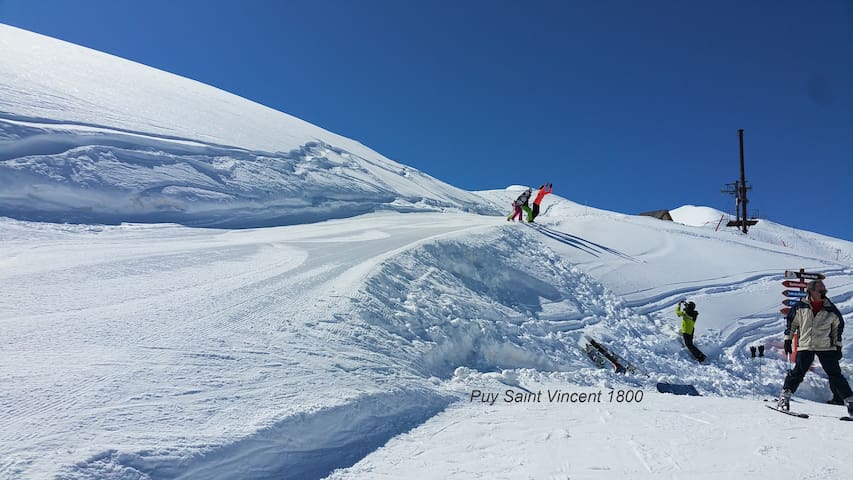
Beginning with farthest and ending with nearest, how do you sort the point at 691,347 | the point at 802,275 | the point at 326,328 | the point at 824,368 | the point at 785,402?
the point at 802,275 < the point at 691,347 < the point at 326,328 < the point at 824,368 < the point at 785,402

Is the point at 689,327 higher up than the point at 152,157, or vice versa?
the point at 152,157

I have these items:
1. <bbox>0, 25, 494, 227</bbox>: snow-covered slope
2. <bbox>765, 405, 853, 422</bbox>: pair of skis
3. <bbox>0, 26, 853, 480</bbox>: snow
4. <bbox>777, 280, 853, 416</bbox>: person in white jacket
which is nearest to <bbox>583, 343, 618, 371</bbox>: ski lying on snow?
<bbox>0, 26, 853, 480</bbox>: snow

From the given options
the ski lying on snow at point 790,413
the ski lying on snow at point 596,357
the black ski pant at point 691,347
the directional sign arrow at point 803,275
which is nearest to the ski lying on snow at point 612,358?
the ski lying on snow at point 596,357

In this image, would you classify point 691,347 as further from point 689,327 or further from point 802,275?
point 802,275

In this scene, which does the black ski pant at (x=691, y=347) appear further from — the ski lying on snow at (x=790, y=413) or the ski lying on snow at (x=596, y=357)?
the ski lying on snow at (x=790, y=413)

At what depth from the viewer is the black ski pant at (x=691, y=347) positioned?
32.5 ft

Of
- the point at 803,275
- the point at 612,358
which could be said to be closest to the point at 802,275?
the point at 803,275

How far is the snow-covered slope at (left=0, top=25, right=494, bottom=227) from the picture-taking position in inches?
447

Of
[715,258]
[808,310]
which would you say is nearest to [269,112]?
[715,258]

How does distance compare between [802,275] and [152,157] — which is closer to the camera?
[802,275]

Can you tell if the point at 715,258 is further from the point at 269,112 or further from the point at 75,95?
the point at 269,112

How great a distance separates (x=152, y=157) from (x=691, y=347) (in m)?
14.7

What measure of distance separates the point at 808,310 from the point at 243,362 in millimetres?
6594

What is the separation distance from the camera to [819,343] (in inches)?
225
